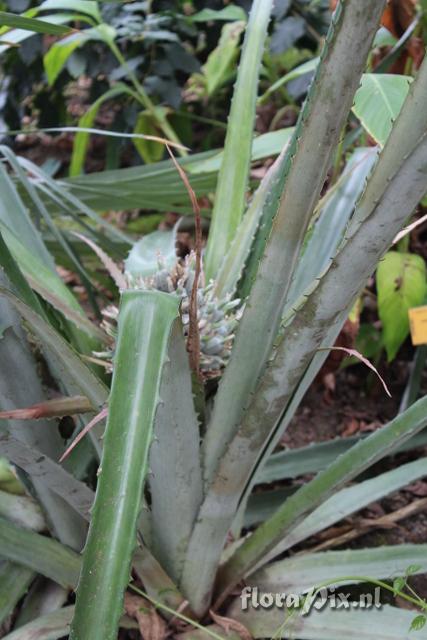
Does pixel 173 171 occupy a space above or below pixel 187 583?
above

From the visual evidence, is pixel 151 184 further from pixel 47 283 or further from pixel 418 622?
pixel 418 622

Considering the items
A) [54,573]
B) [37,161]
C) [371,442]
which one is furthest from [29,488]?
[37,161]

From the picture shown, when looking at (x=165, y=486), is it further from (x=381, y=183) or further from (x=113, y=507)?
(x=381, y=183)

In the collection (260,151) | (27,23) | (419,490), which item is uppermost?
(27,23)

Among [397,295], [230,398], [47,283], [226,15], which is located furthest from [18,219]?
[226,15]

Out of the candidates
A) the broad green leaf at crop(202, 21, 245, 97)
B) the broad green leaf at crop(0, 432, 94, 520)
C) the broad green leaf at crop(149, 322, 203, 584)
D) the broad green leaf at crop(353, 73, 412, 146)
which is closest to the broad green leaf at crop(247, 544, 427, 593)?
the broad green leaf at crop(149, 322, 203, 584)

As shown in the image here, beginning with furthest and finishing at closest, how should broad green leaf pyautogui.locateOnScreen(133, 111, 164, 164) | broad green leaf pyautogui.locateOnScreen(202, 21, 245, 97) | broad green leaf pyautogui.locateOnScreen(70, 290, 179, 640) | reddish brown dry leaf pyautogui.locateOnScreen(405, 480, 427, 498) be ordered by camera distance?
broad green leaf pyautogui.locateOnScreen(133, 111, 164, 164), broad green leaf pyautogui.locateOnScreen(202, 21, 245, 97), reddish brown dry leaf pyautogui.locateOnScreen(405, 480, 427, 498), broad green leaf pyautogui.locateOnScreen(70, 290, 179, 640)

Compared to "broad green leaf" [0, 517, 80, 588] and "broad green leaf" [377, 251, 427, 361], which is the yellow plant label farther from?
"broad green leaf" [0, 517, 80, 588]
